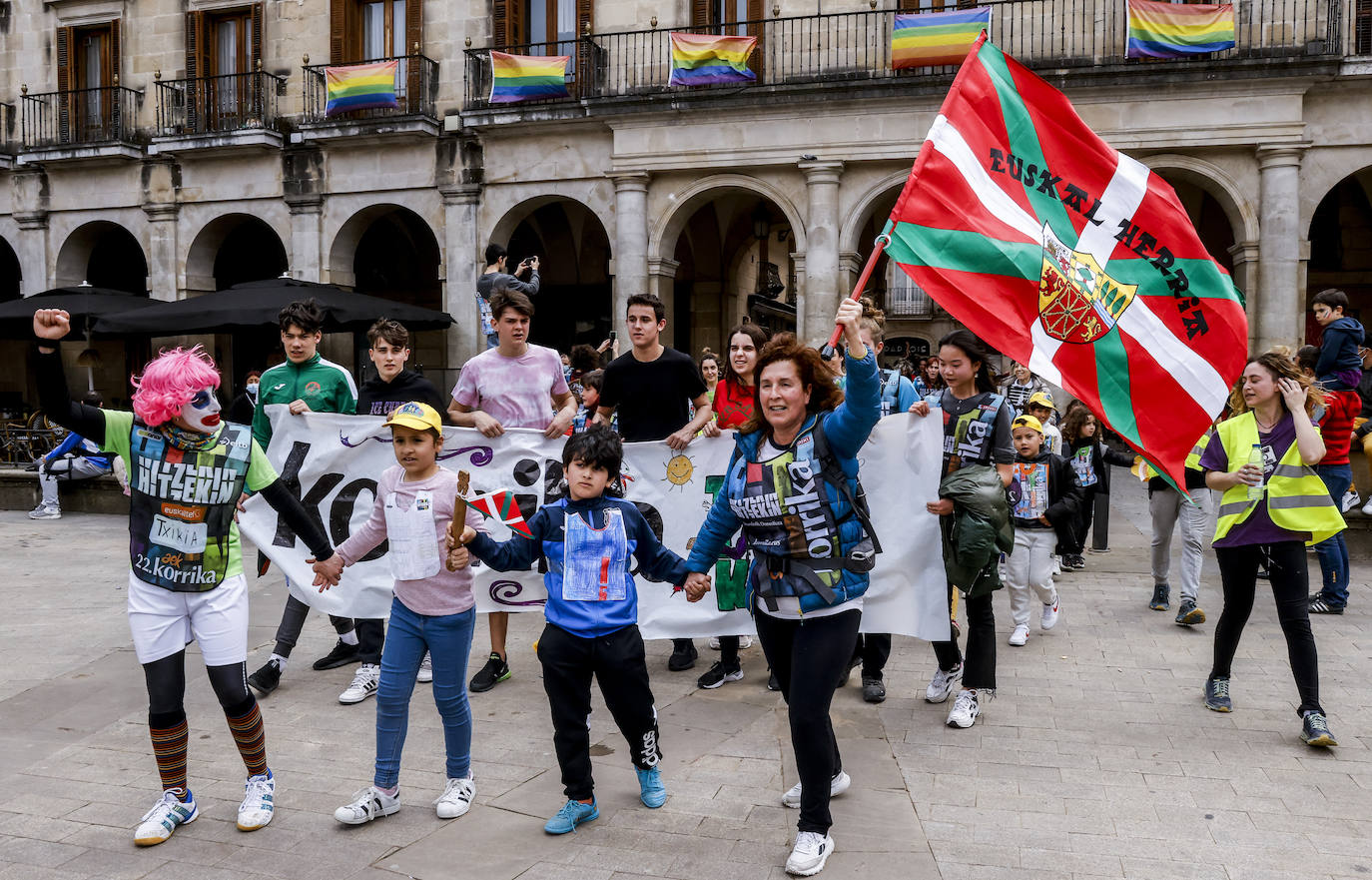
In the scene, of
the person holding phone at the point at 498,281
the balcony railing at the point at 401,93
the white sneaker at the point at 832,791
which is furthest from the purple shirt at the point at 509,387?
the balcony railing at the point at 401,93

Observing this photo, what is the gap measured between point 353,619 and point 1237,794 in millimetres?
4888

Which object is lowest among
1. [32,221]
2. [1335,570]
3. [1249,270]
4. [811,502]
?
[1335,570]

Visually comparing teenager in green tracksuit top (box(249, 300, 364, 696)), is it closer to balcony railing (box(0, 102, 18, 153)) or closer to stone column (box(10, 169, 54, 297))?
stone column (box(10, 169, 54, 297))

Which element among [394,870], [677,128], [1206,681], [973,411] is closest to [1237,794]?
[1206,681]

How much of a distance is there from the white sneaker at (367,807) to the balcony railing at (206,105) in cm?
1915

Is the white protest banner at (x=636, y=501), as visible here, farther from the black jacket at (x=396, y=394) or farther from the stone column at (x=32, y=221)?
the stone column at (x=32, y=221)

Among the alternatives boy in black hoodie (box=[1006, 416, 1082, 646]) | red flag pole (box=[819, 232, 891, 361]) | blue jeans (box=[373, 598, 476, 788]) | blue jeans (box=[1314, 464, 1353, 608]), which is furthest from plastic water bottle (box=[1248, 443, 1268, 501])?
blue jeans (box=[373, 598, 476, 788])

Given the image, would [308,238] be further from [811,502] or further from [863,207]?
[811,502]

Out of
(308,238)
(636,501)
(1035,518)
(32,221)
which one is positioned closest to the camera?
(636,501)

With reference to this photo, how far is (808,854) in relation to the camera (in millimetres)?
3756

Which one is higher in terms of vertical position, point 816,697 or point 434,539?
point 434,539

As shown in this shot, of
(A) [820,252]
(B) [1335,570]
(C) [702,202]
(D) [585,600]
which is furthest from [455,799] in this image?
(C) [702,202]

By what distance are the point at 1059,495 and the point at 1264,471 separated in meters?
2.03

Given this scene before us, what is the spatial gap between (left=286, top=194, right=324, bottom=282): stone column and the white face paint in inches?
670
